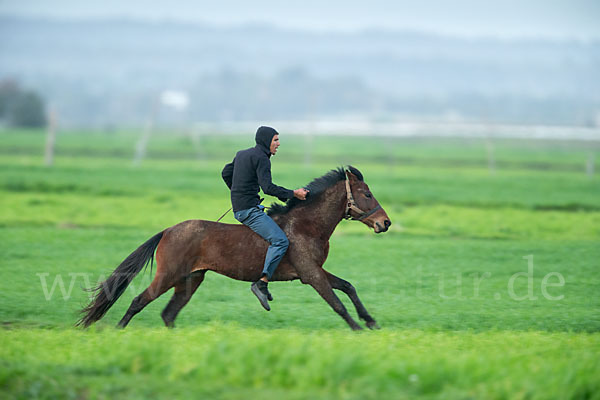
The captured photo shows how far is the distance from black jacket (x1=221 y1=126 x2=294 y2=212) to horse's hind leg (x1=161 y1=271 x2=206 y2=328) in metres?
0.99

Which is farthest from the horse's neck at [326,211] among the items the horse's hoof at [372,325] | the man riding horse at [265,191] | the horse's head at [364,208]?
the horse's hoof at [372,325]

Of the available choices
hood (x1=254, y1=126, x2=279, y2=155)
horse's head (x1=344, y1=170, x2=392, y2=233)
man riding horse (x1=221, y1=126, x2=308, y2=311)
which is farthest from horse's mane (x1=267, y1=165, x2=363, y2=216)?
hood (x1=254, y1=126, x2=279, y2=155)

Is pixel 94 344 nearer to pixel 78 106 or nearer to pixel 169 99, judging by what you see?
pixel 169 99

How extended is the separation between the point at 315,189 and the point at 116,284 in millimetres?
2698

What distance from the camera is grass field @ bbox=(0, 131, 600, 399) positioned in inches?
288

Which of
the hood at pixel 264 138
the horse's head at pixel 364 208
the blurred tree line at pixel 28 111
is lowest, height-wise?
the blurred tree line at pixel 28 111

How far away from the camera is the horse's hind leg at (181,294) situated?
32.3ft

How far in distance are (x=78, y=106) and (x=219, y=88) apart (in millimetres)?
32783

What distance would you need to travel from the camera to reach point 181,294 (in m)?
9.96

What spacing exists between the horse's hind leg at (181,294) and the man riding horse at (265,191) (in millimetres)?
733

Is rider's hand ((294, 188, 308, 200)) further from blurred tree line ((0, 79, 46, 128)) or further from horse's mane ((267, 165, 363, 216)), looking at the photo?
blurred tree line ((0, 79, 46, 128))

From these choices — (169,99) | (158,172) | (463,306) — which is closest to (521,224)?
(463,306)

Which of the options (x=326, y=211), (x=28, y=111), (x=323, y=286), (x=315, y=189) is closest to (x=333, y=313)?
(x=323, y=286)

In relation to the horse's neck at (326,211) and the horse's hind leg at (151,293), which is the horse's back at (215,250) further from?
the horse's neck at (326,211)
